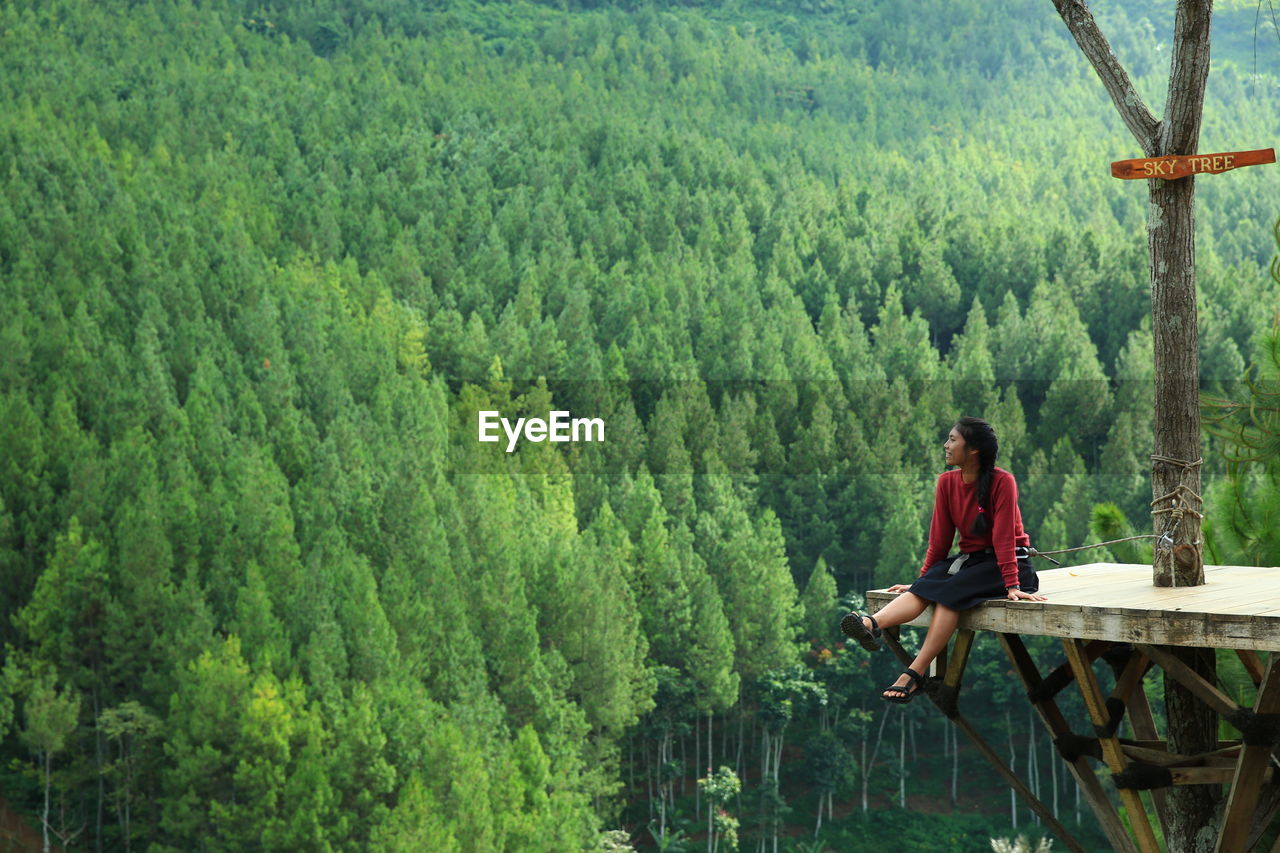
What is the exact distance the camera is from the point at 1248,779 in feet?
14.0

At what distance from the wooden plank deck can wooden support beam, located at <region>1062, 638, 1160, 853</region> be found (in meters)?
0.11

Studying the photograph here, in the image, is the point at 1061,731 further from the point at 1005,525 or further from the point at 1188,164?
the point at 1188,164

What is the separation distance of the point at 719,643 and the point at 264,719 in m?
10.1

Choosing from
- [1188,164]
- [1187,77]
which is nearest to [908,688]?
[1188,164]

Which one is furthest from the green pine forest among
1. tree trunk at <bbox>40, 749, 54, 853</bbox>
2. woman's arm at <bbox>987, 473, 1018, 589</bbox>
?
woman's arm at <bbox>987, 473, 1018, 589</bbox>

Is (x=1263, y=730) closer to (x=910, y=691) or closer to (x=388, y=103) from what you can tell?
(x=910, y=691)

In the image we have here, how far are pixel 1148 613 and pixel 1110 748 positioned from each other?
64cm

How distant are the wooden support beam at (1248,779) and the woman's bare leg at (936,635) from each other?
92 cm

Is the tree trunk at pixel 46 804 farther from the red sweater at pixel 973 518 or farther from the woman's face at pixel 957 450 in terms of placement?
the woman's face at pixel 957 450

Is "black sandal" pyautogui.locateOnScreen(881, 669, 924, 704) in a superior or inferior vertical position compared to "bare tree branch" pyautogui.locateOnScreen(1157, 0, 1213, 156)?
inferior

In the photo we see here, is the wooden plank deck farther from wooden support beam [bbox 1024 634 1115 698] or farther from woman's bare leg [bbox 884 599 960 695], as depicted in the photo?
wooden support beam [bbox 1024 634 1115 698]

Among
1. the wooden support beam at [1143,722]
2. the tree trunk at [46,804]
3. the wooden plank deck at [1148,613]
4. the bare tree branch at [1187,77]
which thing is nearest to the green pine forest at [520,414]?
the tree trunk at [46,804]

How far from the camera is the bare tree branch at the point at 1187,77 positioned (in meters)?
4.75

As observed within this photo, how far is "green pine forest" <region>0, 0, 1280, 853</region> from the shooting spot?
24.4m
